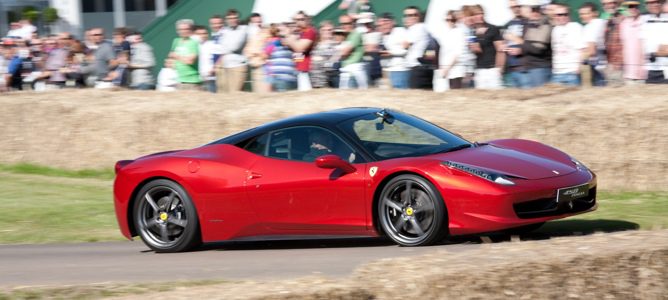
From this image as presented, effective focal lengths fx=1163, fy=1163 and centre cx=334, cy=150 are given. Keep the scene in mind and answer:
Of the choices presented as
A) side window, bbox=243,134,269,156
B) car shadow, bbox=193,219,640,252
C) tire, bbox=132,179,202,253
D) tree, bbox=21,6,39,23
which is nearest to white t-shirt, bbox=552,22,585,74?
car shadow, bbox=193,219,640,252

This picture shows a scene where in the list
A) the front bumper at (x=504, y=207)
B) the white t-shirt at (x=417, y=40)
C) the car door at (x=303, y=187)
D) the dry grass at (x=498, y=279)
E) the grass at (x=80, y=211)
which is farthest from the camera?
the white t-shirt at (x=417, y=40)

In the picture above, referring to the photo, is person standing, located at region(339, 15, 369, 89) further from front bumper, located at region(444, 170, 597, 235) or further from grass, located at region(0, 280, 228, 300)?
grass, located at region(0, 280, 228, 300)

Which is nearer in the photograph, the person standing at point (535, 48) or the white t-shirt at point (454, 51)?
the person standing at point (535, 48)

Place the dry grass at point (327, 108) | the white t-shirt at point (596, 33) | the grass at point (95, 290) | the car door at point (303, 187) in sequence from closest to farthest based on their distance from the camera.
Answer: the grass at point (95, 290), the car door at point (303, 187), the dry grass at point (327, 108), the white t-shirt at point (596, 33)

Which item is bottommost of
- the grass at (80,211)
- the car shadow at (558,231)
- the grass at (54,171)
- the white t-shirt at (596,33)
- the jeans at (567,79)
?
the grass at (54,171)

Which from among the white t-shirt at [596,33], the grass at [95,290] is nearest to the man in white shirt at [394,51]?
the white t-shirt at [596,33]

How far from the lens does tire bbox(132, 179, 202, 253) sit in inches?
397

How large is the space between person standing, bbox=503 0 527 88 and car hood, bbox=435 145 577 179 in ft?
15.9

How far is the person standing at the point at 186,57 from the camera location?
1708cm

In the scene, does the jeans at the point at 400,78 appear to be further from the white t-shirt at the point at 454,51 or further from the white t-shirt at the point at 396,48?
the white t-shirt at the point at 454,51

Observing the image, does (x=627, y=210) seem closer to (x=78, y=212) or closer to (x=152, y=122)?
(x=78, y=212)

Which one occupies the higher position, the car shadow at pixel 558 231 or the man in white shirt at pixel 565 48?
the man in white shirt at pixel 565 48

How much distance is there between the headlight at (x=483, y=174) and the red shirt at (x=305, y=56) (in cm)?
717

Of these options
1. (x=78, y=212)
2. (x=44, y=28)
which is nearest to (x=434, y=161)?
(x=78, y=212)
